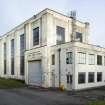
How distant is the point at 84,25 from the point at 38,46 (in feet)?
44.6

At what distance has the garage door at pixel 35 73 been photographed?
30.1 m

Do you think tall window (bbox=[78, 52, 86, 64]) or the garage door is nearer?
tall window (bbox=[78, 52, 86, 64])

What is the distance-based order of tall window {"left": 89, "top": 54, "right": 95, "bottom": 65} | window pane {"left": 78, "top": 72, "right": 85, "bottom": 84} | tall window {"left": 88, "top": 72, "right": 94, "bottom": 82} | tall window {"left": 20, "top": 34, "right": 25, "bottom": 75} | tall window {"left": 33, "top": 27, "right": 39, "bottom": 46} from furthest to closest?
tall window {"left": 20, "top": 34, "right": 25, "bottom": 75}
tall window {"left": 33, "top": 27, "right": 39, "bottom": 46}
tall window {"left": 89, "top": 54, "right": 95, "bottom": 65}
tall window {"left": 88, "top": 72, "right": 94, "bottom": 82}
window pane {"left": 78, "top": 72, "right": 85, "bottom": 84}

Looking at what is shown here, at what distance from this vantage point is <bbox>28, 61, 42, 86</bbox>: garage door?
3011cm

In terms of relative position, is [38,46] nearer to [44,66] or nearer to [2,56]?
[44,66]

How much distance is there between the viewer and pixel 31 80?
106 ft

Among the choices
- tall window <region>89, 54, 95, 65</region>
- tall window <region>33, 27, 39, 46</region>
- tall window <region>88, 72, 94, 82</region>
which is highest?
tall window <region>33, 27, 39, 46</region>

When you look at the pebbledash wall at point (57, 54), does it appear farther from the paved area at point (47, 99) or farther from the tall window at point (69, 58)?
the paved area at point (47, 99)

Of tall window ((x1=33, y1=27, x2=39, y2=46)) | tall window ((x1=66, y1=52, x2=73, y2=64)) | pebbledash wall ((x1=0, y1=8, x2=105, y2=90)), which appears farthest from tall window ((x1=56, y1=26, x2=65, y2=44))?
tall window ((x1=66, y1=52, x2=73, y2=64))

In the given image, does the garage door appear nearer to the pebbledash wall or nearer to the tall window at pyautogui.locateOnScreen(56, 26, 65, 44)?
the pebbledash wall

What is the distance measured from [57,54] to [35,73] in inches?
277

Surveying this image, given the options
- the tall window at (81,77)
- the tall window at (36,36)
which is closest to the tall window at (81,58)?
the tall window at (81,77)

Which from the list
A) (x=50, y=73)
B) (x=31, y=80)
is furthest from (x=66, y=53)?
(x=31, y=80)

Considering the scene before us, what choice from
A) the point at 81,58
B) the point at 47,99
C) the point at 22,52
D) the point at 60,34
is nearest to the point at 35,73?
the point at 60,34
